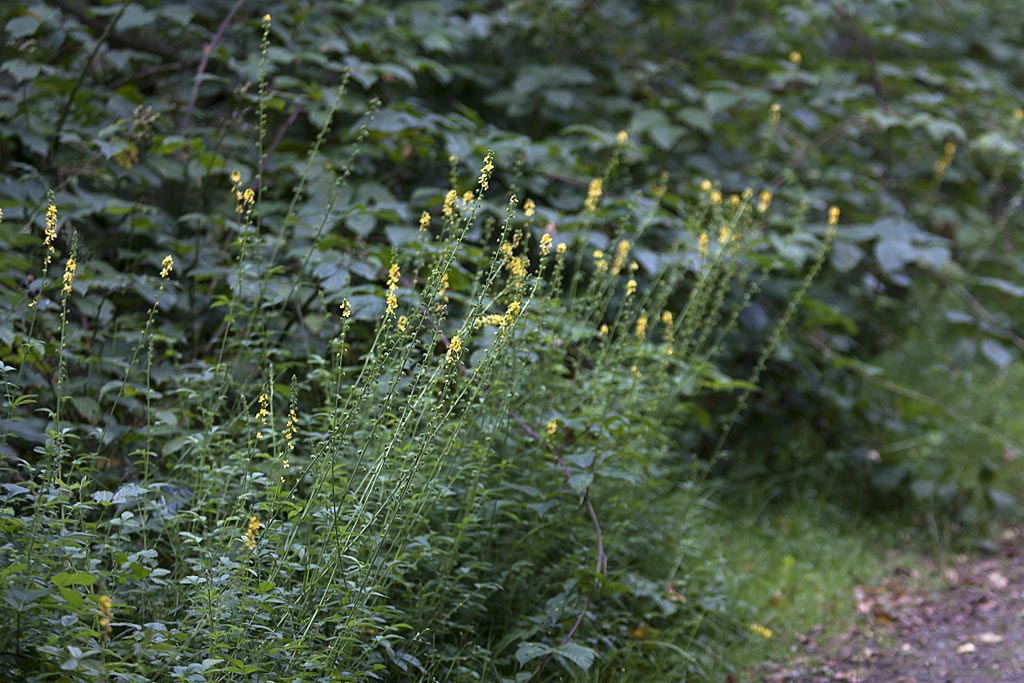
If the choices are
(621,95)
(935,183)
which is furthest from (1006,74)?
(621,95)

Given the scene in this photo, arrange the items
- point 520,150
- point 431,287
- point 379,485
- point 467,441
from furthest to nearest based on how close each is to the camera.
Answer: point 520,150 < point 467,441 < point 379,485 < point 431,287

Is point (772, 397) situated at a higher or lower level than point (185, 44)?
lower

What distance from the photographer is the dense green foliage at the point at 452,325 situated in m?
2.05

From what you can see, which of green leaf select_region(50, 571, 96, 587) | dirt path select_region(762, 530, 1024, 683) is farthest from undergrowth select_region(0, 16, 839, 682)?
dirt path select_region(762, 530, 1024, 683)

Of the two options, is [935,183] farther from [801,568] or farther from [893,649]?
[893,649]

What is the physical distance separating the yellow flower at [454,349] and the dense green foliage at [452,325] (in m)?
0.01

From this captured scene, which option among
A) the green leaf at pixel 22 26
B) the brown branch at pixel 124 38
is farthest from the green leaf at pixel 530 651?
the brown branch at pixel 124 38

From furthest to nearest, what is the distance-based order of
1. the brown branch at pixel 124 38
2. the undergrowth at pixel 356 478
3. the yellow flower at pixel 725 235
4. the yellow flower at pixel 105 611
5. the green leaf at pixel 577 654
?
the brown branch at pixel 124 38 → the yellow flower at pixel 725 235 → the green leaf at pixel 577 654 → the undergrowth at pixel 356 478 → the yellow flower at pixel 105 611

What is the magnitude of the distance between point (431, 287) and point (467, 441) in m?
0.58

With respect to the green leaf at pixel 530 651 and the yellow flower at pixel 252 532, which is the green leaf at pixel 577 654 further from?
the yellow flower at pixel 252 532

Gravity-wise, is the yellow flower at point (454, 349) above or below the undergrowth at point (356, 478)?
above

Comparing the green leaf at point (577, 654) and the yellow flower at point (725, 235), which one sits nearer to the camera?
the green leaf at point (577, 654)

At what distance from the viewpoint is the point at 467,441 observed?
8.23 feet

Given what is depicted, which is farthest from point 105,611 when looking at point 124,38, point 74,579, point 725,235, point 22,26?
point 124,38
